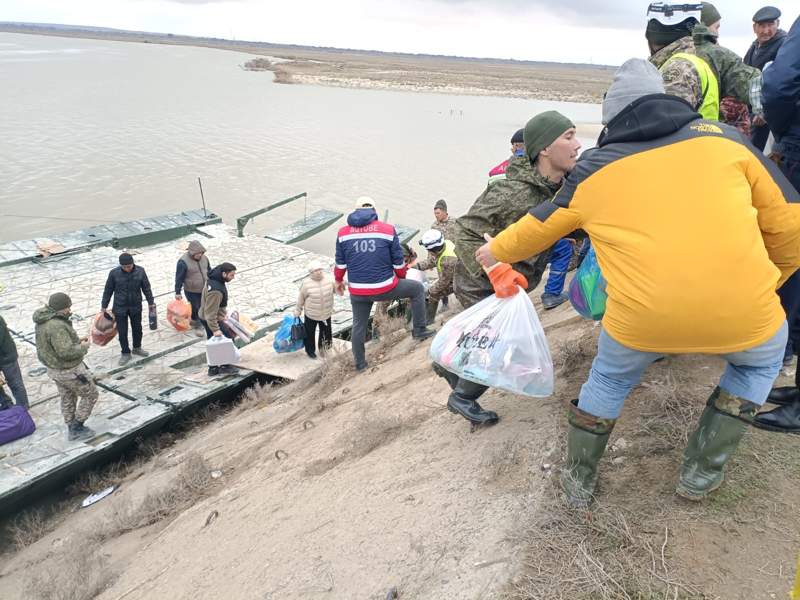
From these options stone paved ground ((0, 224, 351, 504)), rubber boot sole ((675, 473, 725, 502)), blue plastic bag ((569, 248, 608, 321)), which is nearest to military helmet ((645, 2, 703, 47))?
blue plastic bag ((569, 248, 608, 321))

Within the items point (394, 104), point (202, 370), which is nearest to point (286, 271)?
point (202, 370)

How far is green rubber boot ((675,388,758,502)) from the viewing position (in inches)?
92.7

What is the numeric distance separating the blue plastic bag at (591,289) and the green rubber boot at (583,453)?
0.66 m

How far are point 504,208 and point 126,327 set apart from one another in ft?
21.8

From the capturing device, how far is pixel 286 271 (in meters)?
11.7

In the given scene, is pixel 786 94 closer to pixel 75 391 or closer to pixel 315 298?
pixel 315 298

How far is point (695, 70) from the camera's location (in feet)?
10.7

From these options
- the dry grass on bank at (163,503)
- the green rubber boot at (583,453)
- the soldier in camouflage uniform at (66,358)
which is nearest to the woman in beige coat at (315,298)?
the soldier in camouflage uniform at (66,358)

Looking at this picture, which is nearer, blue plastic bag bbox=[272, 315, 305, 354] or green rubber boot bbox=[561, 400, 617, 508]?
green rubber boot bbox=[561, 400, 617, 508]

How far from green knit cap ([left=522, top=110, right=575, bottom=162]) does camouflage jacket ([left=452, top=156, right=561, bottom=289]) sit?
0.77 ft

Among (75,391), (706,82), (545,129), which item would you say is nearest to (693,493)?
(545,129)

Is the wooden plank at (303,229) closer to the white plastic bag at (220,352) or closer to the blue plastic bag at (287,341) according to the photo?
the blue plastic bag at (287,341)

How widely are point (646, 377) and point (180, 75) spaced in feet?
227

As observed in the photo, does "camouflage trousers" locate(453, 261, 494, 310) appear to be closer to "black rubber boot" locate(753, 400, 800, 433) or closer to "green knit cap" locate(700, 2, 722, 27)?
"black rubber boot" locate(753, 400, 800, 433)
